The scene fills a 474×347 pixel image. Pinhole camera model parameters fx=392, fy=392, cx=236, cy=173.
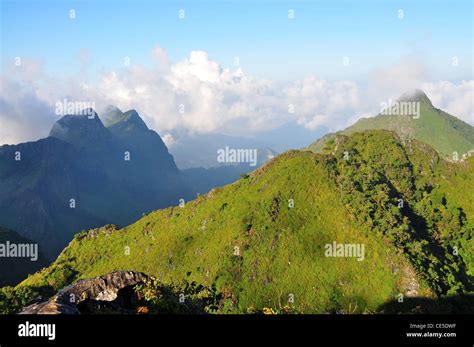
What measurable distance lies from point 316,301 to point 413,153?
6092 centimetres

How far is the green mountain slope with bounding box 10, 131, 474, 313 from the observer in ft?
210

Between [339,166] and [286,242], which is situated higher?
[339,166]

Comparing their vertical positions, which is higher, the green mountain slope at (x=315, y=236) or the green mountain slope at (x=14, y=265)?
the green mountain slope at (x=315, y=236)

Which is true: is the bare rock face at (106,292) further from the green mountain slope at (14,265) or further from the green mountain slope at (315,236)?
the green mountain slope at (14,265)

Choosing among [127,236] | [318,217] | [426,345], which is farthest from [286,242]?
[426,345]

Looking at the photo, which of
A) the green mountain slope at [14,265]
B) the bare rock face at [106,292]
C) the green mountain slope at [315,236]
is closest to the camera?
the bare rock face at [106,292]

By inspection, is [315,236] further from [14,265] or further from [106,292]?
[14,265]

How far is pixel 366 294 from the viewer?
204 ft

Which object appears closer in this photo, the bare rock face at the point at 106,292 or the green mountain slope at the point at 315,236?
the bare rock face at the point at 106,292

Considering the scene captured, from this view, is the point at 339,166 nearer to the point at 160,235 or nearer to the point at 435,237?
the point at 435,237

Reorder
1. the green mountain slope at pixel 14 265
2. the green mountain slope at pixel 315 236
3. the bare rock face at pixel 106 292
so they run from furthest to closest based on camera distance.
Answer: the green mountain slope at pixel 14 265 < the green mountain slope at pixel 315 236 < the bare rock face at pixel 106 292

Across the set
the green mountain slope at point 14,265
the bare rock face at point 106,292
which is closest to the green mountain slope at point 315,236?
the bare rock face at point 106,292

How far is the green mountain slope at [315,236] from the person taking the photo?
2525 inches

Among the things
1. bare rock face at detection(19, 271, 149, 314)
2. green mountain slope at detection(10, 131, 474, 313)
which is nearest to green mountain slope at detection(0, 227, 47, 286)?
green mountain slope at detection(10, 131, 474, 313)
